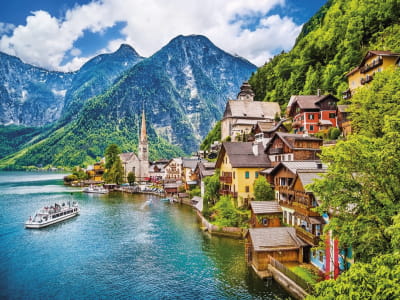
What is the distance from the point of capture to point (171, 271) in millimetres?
29609

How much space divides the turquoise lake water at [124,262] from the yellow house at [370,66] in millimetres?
38222

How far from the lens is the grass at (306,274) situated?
22909 mm

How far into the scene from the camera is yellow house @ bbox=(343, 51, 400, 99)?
155ft

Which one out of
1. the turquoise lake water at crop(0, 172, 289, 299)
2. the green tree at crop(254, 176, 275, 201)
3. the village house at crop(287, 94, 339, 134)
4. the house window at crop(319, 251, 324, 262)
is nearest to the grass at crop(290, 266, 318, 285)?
the house window at crop(319, 251, 324, 262)

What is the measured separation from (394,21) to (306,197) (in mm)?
68320

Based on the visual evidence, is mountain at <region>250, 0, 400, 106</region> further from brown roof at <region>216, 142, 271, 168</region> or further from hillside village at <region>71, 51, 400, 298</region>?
brown roof at <region>216, 142, 271, 168</region>

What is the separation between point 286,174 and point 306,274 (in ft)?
46.4

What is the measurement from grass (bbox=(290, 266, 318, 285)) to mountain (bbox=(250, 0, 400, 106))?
48701mm

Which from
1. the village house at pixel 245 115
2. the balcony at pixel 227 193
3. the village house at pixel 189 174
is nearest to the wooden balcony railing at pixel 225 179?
the balcony at pixel 227 193

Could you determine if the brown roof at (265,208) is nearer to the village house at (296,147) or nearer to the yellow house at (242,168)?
the village house at (296,147)

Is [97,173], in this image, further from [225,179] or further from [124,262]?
[124,262]

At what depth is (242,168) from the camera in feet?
152

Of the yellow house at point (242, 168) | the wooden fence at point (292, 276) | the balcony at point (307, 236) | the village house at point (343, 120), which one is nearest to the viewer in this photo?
the wooden fence at point (292, 276)

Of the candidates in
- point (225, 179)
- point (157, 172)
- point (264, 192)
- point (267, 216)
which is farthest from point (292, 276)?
point (157, 172)
